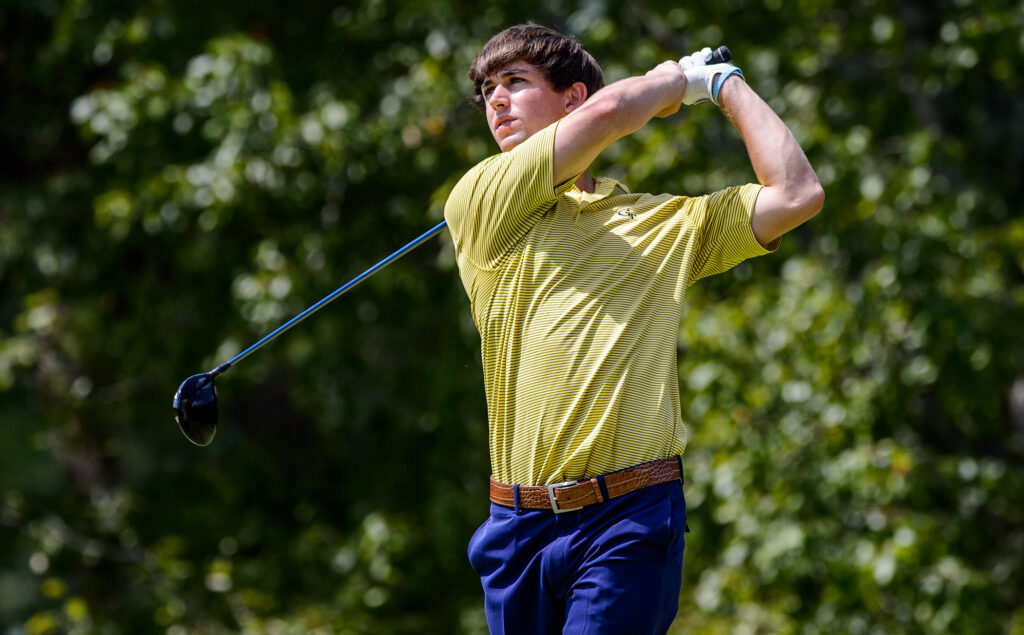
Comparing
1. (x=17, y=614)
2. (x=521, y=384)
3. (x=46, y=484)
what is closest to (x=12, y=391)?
(x=46, y=484)

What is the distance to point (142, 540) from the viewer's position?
8383 mm

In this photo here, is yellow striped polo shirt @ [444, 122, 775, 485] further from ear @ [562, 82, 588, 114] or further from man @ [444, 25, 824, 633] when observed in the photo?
ear @ [562, 82, 588, 114]

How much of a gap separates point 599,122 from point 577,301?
1.07 ft

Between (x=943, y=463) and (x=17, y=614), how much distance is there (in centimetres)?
574

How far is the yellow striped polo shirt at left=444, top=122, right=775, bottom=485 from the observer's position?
8.20 ft

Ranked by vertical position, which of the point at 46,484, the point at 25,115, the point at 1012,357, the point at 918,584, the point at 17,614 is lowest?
the point at 918,584

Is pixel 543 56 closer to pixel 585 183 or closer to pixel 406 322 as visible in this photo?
pixel 585 183

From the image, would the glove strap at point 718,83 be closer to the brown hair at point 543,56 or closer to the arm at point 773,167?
the arm at point 773,167

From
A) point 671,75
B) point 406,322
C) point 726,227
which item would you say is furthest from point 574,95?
point 406,322

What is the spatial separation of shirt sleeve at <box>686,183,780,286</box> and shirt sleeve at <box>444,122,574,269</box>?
12.2 inches

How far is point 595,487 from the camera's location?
2.48 metres

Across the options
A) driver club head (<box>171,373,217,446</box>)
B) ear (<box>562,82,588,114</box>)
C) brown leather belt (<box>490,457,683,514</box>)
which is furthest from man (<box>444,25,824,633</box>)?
driver club head (<box>171,373,217,446</box>)

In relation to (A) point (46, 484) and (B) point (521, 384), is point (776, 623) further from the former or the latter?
(A) point (46, 484)

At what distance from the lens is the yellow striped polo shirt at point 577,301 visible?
2.50m
